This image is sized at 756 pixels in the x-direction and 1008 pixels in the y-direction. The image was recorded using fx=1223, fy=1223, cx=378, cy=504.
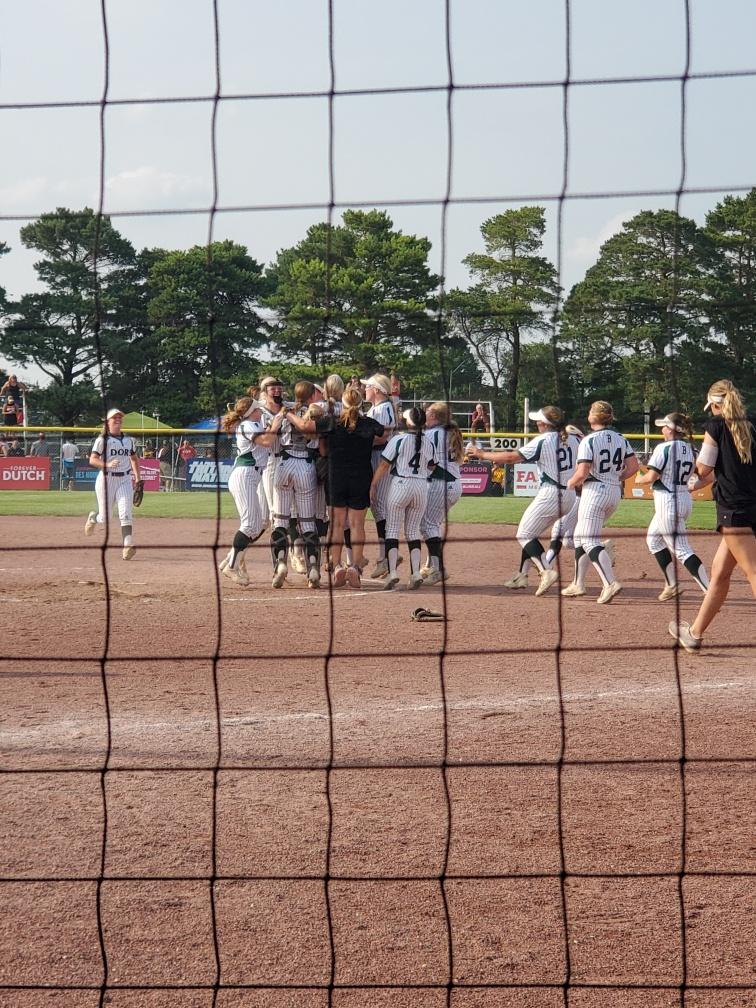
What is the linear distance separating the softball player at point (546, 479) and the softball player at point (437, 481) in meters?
0.52

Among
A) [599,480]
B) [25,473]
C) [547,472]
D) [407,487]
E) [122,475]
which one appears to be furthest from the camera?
[25,473]

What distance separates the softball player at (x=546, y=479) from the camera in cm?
1112

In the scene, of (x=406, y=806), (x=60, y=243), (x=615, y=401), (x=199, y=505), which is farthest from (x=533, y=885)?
(x=199, y=505)

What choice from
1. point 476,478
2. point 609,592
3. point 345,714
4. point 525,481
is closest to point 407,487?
point 609,592

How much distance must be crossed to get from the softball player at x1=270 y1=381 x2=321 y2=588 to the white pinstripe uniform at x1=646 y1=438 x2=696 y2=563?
3145mm

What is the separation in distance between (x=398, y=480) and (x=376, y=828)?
7209mm

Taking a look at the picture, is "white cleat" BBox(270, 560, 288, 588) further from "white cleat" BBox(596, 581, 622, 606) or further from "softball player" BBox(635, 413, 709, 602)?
"softball player" BBox(635, 413, 709, 602)

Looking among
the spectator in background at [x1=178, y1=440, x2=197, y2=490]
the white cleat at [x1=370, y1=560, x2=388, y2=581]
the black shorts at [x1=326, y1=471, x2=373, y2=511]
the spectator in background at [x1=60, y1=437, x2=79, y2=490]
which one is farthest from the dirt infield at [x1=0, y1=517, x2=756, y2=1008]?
the spectator in background at [x1=60, y1=437, x2=79, y2=490]

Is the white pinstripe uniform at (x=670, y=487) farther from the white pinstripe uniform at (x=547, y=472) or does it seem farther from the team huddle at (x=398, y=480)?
the white pinstripe uniform at (x=547, y=472)

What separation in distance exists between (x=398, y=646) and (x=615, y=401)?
346 inches

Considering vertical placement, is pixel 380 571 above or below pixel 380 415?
below

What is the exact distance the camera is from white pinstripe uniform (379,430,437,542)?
11523 mm

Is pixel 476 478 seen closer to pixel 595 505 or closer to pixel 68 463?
pixel 68 463

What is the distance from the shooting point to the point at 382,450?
11.8 metres
